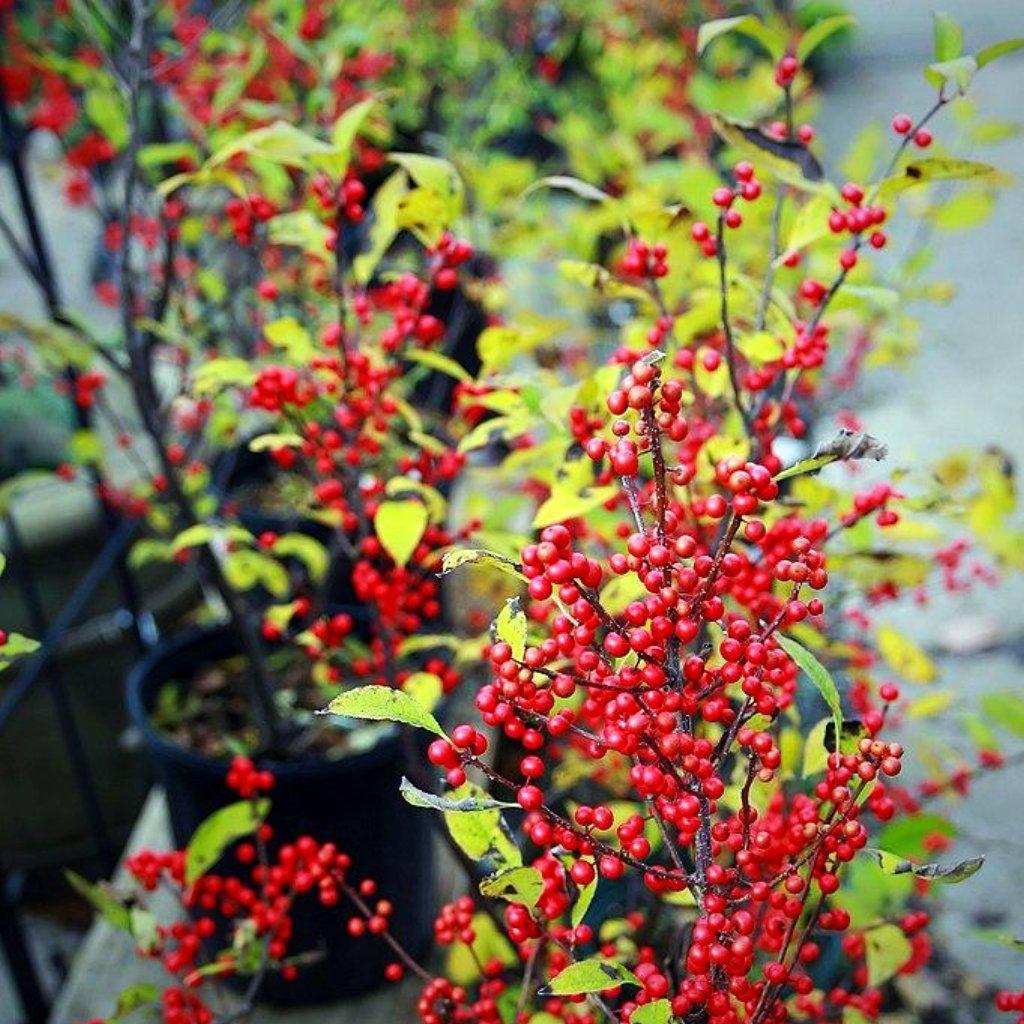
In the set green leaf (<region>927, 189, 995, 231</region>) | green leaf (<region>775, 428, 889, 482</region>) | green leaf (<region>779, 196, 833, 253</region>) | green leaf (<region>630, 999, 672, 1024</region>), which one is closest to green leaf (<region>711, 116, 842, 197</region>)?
green leaf (<region>779, 196, 833, 253</region>)

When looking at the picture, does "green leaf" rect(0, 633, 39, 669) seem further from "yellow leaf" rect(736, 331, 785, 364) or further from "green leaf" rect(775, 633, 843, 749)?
"yellow leaf" rect(736, 331, 785, 364)

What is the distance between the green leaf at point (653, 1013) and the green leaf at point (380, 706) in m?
0.20

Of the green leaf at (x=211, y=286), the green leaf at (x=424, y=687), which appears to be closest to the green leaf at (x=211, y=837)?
the green leaf at (x=424, y=687)

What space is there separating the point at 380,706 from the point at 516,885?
0.18 metres

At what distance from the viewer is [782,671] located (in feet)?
2.50

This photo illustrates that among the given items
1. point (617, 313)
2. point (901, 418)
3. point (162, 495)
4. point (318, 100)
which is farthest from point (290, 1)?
point (901, 418)

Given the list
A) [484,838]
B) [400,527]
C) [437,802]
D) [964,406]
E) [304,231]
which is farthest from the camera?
[964,406]

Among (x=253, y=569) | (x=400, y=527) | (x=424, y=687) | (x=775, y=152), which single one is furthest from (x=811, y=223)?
(x=253, y=569)

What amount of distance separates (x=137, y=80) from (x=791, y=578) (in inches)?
37.1

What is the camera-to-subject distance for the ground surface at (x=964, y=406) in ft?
6.49

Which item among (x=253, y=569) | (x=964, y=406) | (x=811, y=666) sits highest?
(x=811, y=666)

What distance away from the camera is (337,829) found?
1.47 m

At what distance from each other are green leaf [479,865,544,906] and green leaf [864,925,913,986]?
34 cm

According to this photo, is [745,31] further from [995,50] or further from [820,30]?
[995,50]
